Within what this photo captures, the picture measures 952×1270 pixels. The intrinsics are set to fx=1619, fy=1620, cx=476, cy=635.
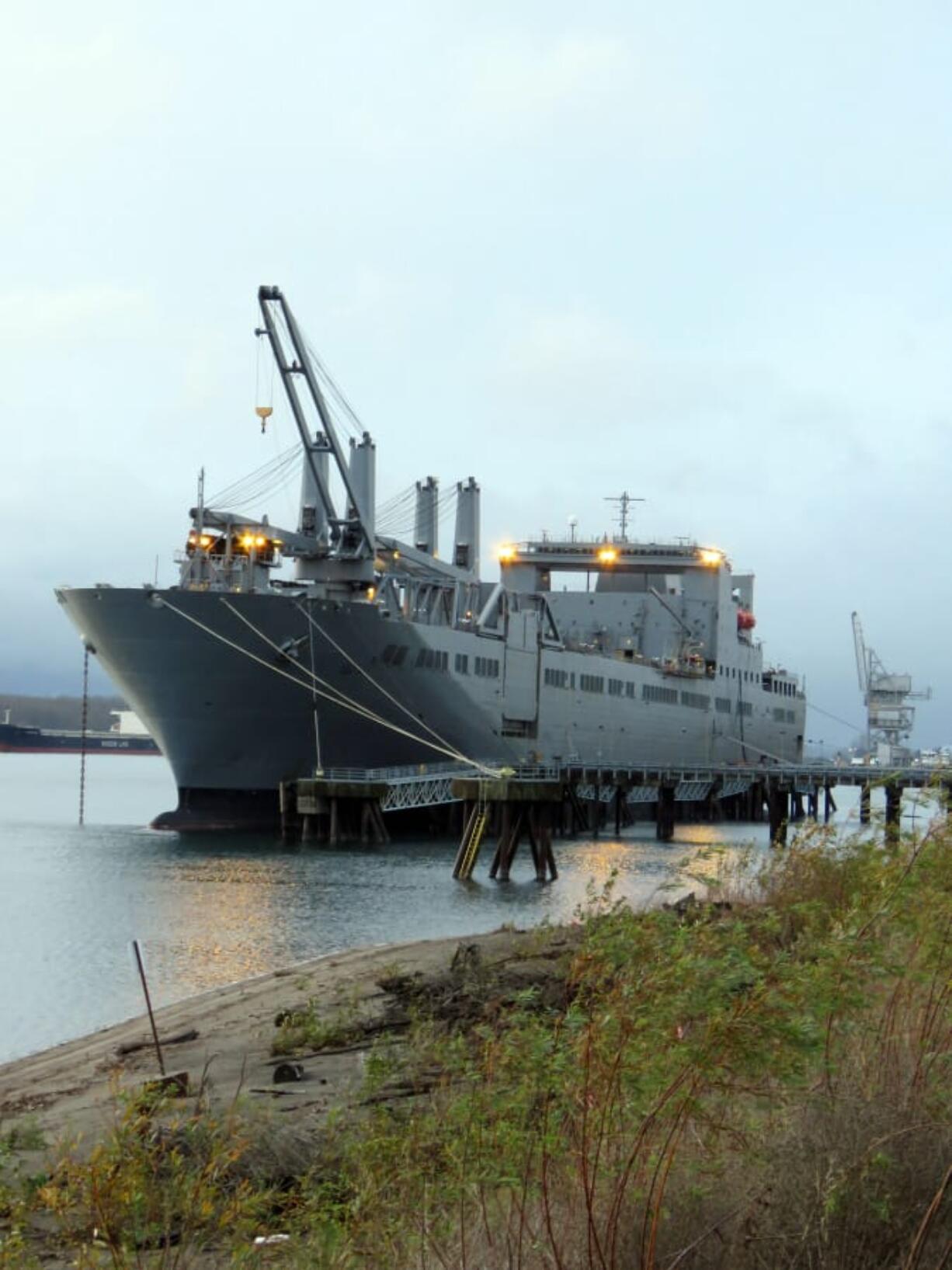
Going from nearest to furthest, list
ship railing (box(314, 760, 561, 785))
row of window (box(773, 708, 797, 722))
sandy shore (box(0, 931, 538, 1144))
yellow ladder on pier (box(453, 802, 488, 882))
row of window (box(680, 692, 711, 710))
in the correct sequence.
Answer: sandy shore (box(0, 931, 538, 1144)) < yellow ladder on pier (box(453, 802, 488, 882)) < ship railing (box(314, 760, 561, 785)) < row of window (box(680, 692, 711, 710)) < row of window (box(773, 708, 797, 722))

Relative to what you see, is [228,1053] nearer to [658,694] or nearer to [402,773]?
[402,773]

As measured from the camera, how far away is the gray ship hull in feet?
139

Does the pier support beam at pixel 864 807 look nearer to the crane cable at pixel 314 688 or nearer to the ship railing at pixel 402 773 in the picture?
the crane cable at pixel 314 688

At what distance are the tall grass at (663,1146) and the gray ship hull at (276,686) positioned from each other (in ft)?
112

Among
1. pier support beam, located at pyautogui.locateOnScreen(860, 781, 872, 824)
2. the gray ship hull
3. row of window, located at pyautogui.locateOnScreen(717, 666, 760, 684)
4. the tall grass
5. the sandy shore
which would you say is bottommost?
the sandy shore

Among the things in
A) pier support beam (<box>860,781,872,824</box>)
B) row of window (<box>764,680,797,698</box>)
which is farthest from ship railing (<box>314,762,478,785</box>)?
row of window (<box>764,680,797,698</box>)

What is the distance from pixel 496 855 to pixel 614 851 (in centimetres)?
1053

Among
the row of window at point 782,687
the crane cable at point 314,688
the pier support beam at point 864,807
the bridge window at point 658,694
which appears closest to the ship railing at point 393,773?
the crane cable at point 314,688

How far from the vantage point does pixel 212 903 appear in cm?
3045

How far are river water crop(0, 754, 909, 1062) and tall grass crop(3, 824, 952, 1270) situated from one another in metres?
1.09

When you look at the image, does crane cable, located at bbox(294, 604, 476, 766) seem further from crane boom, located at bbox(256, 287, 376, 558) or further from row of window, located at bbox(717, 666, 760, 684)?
row of window, located at bbox(717, 666, 760, 684)

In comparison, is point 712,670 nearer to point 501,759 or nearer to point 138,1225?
point 501,759

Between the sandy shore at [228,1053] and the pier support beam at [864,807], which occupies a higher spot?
the pier support beam at [864,807]

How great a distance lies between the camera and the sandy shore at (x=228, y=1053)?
11312 mm
